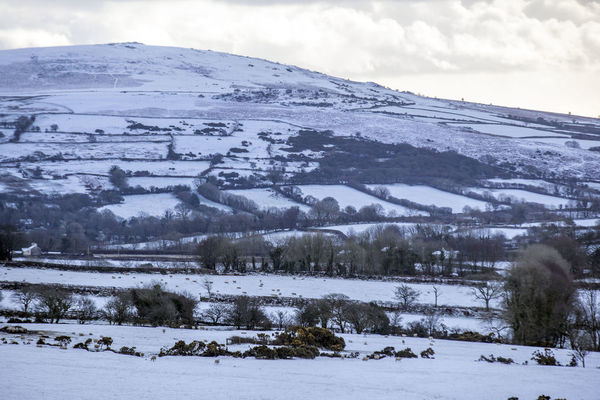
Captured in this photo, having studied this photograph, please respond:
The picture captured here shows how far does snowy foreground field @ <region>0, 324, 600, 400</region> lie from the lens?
2373 centimetres

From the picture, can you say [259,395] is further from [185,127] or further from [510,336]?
[185,127]

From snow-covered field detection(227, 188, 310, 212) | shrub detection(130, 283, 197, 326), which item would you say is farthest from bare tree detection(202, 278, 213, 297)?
snow-covered field detection(227, 188, 310, 212)

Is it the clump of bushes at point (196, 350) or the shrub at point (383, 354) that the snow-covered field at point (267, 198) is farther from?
the clump of bushes at point (196, 350)

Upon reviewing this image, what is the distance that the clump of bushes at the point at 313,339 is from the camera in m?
33.6

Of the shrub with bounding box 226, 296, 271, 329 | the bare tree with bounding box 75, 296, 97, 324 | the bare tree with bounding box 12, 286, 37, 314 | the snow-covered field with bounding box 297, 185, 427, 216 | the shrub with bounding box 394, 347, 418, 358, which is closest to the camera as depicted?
the shrub with bounding box 394, 347, 418, 358

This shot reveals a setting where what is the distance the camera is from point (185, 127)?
174875mm

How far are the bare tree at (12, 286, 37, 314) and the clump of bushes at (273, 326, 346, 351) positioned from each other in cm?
1756

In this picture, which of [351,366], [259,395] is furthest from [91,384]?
[351,366]

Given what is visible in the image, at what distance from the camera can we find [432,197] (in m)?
138

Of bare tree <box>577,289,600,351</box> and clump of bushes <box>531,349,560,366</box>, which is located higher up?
bare tree <box>577,289,600,351</box>

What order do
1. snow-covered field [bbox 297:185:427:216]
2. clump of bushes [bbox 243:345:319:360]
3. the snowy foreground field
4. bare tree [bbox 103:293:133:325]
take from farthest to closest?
snow-covered field [bbox 297:185:427:216] < bare tree [bbox 103:293:133:325] < clump of bushes [bbox 243:345:319:360] < the snowy foreground field

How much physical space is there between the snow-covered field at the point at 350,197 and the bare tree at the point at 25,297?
81172 mm

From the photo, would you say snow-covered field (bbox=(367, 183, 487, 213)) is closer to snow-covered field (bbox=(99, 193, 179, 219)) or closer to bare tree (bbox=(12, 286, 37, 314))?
snow-covered field (bbox=(99, 193, 179, 219))

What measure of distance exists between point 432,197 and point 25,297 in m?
102
